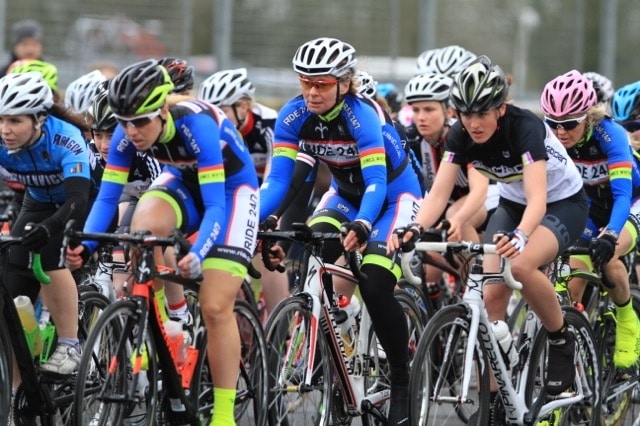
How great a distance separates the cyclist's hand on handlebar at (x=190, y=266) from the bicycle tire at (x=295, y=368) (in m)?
0.93

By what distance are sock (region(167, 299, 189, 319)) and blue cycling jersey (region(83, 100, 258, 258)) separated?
883mm

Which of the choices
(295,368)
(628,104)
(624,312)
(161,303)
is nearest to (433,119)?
(628,104)

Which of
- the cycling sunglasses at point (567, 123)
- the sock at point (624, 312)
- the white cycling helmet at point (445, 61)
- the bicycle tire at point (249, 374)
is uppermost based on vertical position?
the white cycling helmet at point (445, 61)

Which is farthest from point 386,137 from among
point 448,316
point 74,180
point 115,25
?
point 115,25

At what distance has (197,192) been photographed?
7.41 metres

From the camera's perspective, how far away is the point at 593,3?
17422 millimetres

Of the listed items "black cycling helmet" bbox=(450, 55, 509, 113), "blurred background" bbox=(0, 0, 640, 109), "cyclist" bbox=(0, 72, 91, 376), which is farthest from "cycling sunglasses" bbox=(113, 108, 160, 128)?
"blurred background" bbox=(0, 0, 640, 109)

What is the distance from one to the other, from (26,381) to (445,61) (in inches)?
265

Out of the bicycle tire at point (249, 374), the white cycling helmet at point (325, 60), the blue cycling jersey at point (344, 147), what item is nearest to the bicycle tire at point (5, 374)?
the bicycle tire at point (249, 374)

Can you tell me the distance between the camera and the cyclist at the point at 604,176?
347 inches

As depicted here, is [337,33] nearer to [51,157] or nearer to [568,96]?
[568,96]

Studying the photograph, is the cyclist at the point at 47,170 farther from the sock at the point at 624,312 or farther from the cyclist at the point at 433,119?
the sock at the point at 624,312

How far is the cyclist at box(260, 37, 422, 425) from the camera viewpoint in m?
7.99

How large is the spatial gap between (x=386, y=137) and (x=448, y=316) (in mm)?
1215
